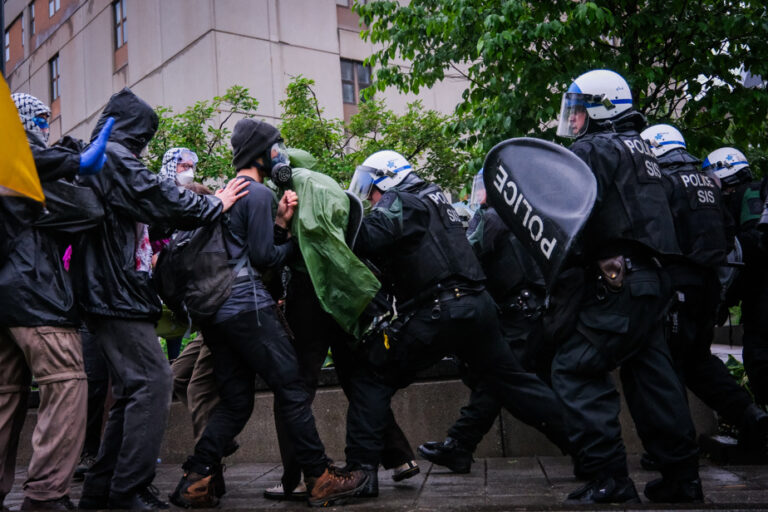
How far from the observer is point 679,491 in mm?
4082

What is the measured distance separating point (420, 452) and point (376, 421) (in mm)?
963

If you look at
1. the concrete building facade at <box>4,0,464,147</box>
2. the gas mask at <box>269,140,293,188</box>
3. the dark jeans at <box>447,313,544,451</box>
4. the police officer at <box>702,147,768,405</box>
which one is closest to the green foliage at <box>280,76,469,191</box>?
the concrete building facade at <box>4,0,464,147</box>

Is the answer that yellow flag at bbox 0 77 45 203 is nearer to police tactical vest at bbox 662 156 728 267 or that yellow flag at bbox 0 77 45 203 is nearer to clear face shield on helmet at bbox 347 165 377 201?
clear face shield on helmet at bbox 347 165 377 201

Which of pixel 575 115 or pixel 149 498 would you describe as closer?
pixel 149 498

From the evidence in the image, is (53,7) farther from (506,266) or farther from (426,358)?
(426,358)

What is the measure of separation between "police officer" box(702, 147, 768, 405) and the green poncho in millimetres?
2617

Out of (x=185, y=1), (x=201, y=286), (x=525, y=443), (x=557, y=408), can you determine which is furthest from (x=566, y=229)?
(x=185, y=1)

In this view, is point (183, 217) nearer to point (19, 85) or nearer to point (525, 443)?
point (525, 443)

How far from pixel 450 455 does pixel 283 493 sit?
117cm

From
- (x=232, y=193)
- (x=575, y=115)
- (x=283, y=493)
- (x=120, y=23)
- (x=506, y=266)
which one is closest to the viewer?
(x=575, y=115)

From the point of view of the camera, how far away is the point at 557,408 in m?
5.12

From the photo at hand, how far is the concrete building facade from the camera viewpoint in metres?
24.6

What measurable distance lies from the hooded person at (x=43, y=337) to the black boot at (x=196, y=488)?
Answer: 0.57m

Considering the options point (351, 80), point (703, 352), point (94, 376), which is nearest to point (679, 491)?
point (703, 352)
